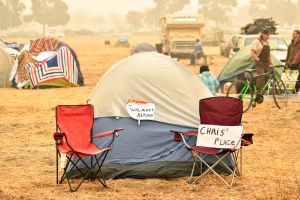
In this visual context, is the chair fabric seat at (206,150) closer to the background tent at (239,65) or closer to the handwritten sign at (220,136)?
the handwritten sign at (220,136)

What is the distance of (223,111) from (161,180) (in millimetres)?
1266

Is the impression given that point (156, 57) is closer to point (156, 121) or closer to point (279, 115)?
point (156, 121)

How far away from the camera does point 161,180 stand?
8.85 meters

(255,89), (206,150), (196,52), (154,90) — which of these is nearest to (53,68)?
(255,89)

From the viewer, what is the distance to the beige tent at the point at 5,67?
23.0 meters

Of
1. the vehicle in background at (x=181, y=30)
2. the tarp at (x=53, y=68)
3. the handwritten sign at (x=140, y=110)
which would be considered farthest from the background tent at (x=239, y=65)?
the vehicle in background at (x=181, y=30)

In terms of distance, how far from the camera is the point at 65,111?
350 inches

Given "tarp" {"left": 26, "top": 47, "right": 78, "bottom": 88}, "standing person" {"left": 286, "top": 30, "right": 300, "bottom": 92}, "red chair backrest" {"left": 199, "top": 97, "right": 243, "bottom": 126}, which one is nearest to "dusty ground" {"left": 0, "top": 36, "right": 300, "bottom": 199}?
"red chair backrest" {"left": 199, "top": 97, "right": 243, "bottom": 126}

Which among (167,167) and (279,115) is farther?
(279,115)

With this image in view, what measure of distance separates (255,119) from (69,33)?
134077 mm

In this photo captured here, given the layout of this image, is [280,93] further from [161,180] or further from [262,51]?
[161,180]

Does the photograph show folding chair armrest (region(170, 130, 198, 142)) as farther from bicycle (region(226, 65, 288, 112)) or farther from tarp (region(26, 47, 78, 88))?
tarp (region(26, 47, 78, 88))

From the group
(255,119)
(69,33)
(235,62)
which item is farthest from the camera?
(69,33)

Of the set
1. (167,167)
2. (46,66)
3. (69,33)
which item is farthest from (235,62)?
(69,33)
